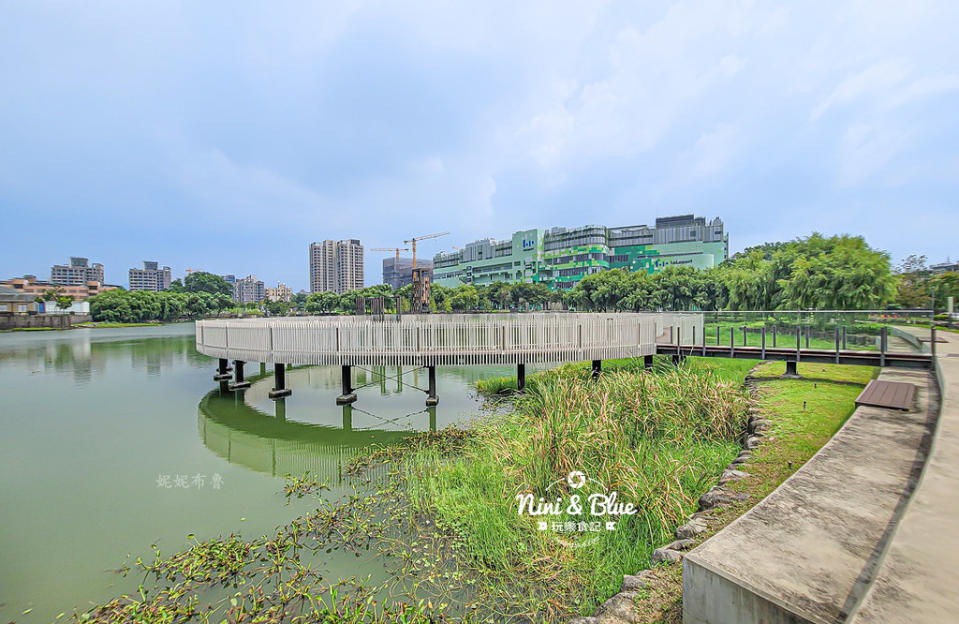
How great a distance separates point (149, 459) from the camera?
920cm

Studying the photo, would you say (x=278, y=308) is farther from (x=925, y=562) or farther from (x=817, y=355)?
(x=925, y=562)

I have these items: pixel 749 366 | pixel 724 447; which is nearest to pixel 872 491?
pixel 724 447

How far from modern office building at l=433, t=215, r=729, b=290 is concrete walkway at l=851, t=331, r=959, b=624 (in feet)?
315

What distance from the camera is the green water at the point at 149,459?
18.0 ft

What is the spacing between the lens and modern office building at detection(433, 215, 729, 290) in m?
103

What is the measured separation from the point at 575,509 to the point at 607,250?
108m

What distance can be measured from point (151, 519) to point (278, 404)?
7.53 meters

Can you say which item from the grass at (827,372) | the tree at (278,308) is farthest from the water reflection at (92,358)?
the tree at (278,308)

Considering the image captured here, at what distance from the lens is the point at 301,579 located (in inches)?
194

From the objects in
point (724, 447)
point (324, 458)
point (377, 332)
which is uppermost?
point (377, 332)

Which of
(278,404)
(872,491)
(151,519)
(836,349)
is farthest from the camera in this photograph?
(278,404)

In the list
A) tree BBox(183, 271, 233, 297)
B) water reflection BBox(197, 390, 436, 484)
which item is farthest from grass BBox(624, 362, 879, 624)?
tree BBox(183, 271, 233, 297)

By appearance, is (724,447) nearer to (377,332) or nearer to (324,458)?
(324,458)

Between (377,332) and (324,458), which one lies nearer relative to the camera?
(324,458)
